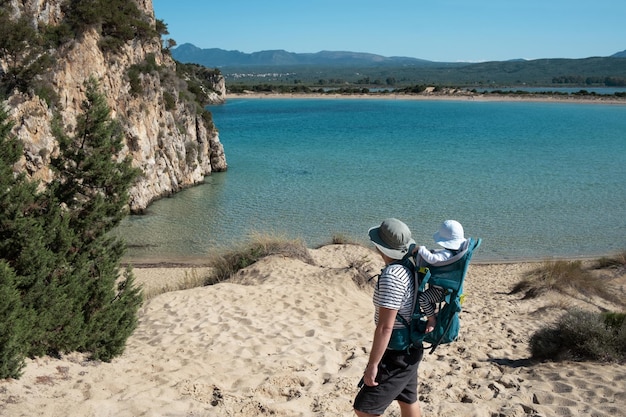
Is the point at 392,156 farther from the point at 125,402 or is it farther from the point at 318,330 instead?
the point at 125,402

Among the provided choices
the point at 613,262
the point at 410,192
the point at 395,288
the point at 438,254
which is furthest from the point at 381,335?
the point at 410,192

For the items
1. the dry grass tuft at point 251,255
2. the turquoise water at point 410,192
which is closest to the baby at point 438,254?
the dry grass tuft at point 251,255

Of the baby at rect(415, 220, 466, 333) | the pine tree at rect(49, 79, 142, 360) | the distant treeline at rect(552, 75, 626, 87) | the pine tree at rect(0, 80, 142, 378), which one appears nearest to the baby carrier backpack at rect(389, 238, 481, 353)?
the baby at rect(415, 220, 466, 333)

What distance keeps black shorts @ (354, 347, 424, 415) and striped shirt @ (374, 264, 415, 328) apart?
416mm

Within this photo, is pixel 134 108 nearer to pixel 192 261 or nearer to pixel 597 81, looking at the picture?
pixel 192 261

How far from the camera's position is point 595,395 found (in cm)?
551

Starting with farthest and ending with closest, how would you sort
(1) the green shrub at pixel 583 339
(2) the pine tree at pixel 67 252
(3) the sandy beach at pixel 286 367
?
(1) the green shrub at pixel 583 339 → (2) the pine tree at pixel 67 252 → (3) the sandy beach at pixel 286 367

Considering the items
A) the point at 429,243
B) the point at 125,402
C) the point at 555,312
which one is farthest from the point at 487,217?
the point at 125,402

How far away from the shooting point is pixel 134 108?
69.1 ft

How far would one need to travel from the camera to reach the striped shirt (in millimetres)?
3484

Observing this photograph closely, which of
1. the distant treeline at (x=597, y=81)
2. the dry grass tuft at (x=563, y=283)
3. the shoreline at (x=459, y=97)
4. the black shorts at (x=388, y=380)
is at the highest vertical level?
the distant treeline at (x=597, y=81)

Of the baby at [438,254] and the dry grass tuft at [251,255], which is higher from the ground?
the baby at [438,254]

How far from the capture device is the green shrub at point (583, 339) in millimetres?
6512

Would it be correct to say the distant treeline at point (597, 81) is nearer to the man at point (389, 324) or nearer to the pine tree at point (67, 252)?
the pine tree at point (67, 252)
